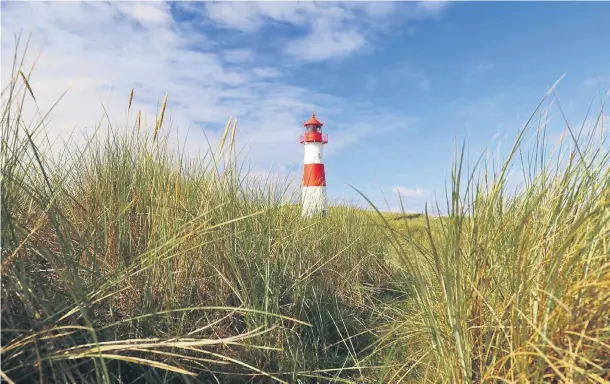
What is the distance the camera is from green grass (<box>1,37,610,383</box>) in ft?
4.31

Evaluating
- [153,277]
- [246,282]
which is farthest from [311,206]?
[153,277]

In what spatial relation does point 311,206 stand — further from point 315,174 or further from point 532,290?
point 315,174

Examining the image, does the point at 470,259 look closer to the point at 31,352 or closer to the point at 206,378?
the point at 206,378

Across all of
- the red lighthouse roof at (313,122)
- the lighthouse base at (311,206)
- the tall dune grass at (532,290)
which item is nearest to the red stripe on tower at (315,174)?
the red lighthouse roof at (313,122)

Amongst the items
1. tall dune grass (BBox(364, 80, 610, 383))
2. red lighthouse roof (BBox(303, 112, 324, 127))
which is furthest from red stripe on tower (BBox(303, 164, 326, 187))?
tall dune grass (BBox(364, 80, 610, 383))

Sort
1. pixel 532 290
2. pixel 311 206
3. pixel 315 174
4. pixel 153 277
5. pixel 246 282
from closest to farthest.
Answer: pixel 532 290
pixel 153 277
pixel 246 282
pixel 311 206
pixel 315 174

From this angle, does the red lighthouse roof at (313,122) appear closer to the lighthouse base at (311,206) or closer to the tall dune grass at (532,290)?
the lighthouse base at (311,206)

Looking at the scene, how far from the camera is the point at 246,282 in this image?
223cm

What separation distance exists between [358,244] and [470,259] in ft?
8.35

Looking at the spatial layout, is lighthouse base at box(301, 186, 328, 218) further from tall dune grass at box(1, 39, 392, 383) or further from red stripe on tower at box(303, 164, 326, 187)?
red stripe on tower at box(303, 164, 326, 187)

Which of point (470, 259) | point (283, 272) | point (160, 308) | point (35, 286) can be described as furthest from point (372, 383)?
point (35, 286)

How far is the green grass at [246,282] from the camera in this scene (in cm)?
131

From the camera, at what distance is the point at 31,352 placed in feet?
4.38

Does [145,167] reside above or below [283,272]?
above
